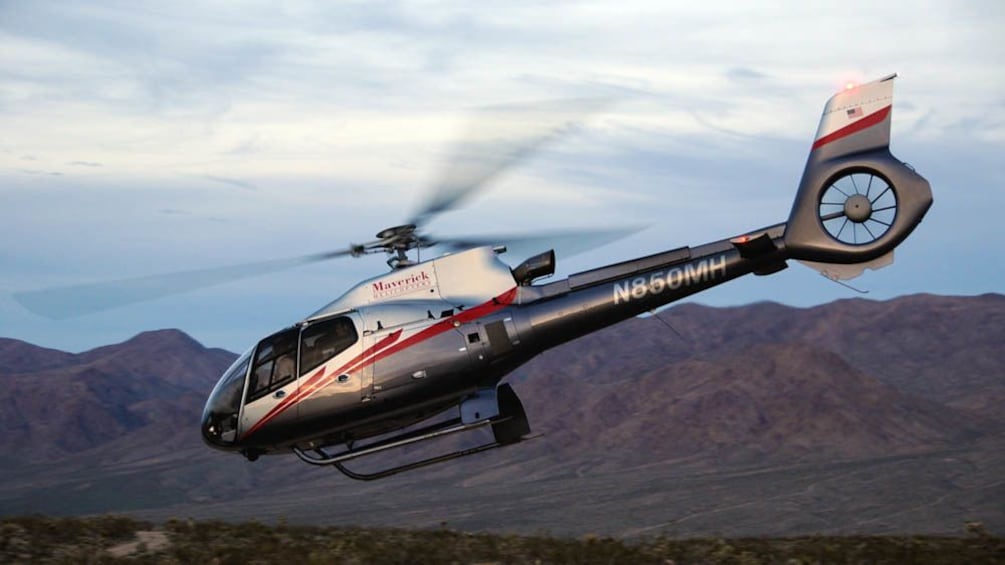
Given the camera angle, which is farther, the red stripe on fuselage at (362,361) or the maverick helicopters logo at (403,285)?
the maverick helicopters logo at (403,285)

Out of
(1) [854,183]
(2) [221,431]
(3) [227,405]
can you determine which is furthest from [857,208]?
(2) [221,431]

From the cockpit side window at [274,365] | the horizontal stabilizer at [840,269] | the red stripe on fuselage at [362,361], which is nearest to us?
the red stripe on fuselage at [362,361]

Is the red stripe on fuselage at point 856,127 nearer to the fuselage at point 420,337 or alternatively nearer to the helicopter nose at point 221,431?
the fuselage at point 420,337

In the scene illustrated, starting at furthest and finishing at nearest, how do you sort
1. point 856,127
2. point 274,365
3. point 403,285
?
point 856,127
point 403,285
point 274,365

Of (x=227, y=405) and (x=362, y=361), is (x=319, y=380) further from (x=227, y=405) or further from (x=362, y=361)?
(x=227, y=405)

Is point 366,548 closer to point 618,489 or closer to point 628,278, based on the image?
point 628,278

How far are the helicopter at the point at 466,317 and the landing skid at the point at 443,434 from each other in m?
0.04

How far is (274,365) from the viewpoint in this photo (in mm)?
24000

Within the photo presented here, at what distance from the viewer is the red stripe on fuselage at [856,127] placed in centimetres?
2475

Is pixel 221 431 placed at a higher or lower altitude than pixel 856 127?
lower

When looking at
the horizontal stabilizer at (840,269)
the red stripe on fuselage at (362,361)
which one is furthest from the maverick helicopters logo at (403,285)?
the horizontal stabilizer at (840,269)

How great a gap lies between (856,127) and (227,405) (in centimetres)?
1436

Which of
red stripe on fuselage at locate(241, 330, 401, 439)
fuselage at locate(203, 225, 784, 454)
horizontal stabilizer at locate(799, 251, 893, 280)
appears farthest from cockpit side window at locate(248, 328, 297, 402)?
horizontal stabilizer at locate(799, 251, 893, 280)

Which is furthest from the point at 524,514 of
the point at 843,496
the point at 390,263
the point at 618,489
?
the point at 390,263
